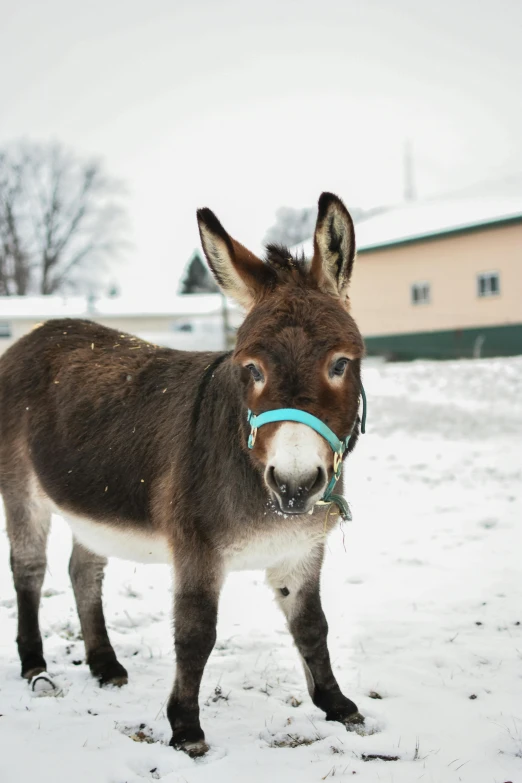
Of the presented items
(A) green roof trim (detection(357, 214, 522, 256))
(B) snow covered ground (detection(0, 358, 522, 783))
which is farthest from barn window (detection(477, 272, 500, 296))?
(B) snow covered ground (detection(0, 358, 522, 783))

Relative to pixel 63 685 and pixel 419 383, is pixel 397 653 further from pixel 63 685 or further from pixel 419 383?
pixel 419 383

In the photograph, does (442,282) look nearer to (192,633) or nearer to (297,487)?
(192,633)

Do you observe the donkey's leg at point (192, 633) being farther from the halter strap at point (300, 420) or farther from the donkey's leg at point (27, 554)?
the donkey's leg at point (27, 554)

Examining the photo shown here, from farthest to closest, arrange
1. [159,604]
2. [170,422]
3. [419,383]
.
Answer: [419,383] → [159,604] → [170,422]

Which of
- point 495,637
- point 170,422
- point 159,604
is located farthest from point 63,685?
point 495,637

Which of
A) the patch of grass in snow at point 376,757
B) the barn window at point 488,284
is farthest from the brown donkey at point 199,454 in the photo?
the barn window at point 488,284

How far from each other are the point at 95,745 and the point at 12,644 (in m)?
1.55

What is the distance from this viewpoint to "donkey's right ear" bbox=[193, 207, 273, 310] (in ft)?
9.33

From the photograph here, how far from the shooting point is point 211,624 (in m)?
2.94

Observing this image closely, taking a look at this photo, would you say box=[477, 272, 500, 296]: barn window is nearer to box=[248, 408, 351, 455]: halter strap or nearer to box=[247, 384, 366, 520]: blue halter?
box=[247, 384, 366, 520]: blue halter

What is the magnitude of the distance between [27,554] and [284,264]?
245 centimetres

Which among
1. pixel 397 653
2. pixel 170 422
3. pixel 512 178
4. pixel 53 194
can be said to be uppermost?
pixel 53 194

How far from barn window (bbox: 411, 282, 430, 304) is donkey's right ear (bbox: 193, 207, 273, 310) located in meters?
21.1

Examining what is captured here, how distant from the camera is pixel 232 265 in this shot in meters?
2.90
